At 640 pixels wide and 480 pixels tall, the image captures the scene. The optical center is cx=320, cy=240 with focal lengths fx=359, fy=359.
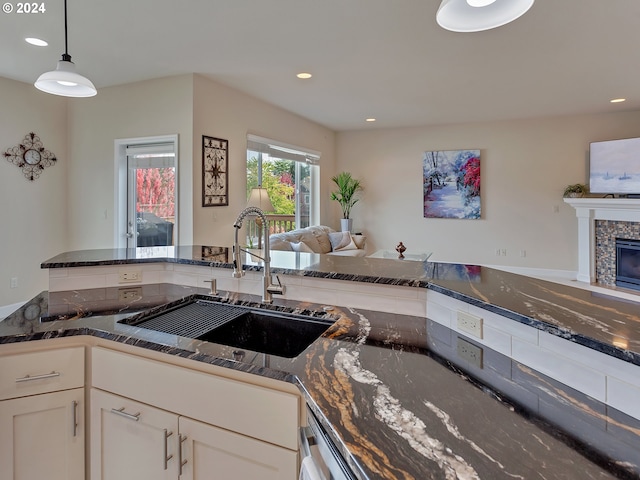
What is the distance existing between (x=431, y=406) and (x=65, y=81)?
88.2 inches

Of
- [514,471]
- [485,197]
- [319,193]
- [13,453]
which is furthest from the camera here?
[319,193]

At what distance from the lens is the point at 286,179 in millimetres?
6332

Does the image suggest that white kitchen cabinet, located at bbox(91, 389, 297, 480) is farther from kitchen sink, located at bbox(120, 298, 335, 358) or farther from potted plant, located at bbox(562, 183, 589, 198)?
potted plant, located at bbox(562, 183, 589, 198)

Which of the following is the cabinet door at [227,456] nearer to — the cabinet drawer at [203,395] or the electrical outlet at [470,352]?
the cabinet drawer at [203,395]

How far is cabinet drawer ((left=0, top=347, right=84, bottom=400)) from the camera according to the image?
126 cm

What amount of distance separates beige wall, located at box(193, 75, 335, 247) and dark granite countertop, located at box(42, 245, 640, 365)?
1917 millimetres

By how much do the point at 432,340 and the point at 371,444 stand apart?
611 mm

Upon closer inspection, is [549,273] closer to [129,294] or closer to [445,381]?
[445,381]

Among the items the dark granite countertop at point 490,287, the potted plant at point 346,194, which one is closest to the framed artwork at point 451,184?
the potted plant at point 346,194

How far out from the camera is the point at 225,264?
5.95ft

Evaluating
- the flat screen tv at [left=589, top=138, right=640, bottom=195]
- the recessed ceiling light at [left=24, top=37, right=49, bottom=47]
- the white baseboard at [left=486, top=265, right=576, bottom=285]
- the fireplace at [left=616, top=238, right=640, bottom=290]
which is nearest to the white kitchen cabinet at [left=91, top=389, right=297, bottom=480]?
the recessed ceiling light at [left=24, top=37, right=49, bottom=47]

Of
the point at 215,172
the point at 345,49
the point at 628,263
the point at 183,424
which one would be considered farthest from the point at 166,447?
the point at 628,263

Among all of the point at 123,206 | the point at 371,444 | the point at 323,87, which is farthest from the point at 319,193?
the point at 371,444

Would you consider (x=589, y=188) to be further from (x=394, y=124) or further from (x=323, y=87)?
(x=323, y=87)
